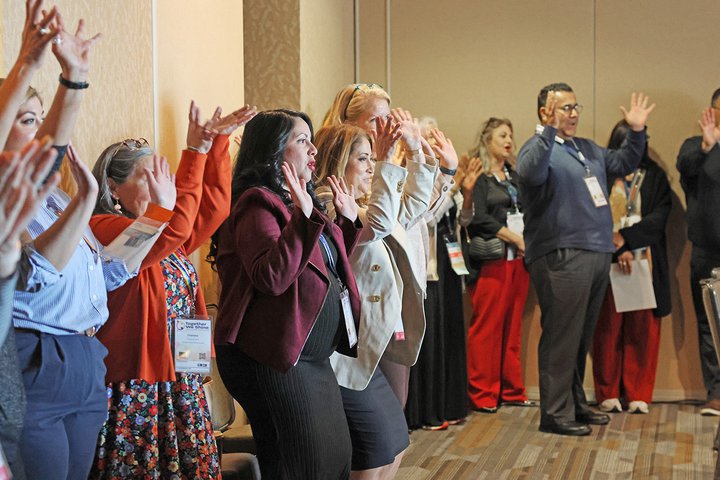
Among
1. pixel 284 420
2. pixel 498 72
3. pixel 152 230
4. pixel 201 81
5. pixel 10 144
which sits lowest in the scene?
pixel 284 420

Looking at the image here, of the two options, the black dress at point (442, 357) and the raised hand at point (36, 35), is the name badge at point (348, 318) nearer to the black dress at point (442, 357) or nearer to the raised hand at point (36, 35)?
the raised hand at point (36, 35)

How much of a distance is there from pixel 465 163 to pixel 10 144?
403 centimetres

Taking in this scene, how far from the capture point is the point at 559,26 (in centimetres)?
612

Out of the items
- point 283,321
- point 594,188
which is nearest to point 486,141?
point 594,188

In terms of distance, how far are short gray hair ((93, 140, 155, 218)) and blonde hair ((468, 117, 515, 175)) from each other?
11.3 ft

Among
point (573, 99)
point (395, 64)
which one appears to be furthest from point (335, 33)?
point (573, 99)

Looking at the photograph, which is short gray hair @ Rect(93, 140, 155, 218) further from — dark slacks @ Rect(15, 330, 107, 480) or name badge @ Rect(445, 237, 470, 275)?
name badge @ Rect(445, 237, 470, 275)

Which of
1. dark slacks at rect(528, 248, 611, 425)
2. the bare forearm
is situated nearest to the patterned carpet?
dark slacks at rect(528, 248, 611, 425)

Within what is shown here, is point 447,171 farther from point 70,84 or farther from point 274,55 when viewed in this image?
point 70,84

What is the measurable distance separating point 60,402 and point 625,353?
4411 mm

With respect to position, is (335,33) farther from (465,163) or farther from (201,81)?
(201,81)

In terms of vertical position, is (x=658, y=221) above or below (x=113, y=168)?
below

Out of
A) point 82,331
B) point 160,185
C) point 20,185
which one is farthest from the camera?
point 160,185

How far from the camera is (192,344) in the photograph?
103 inches
